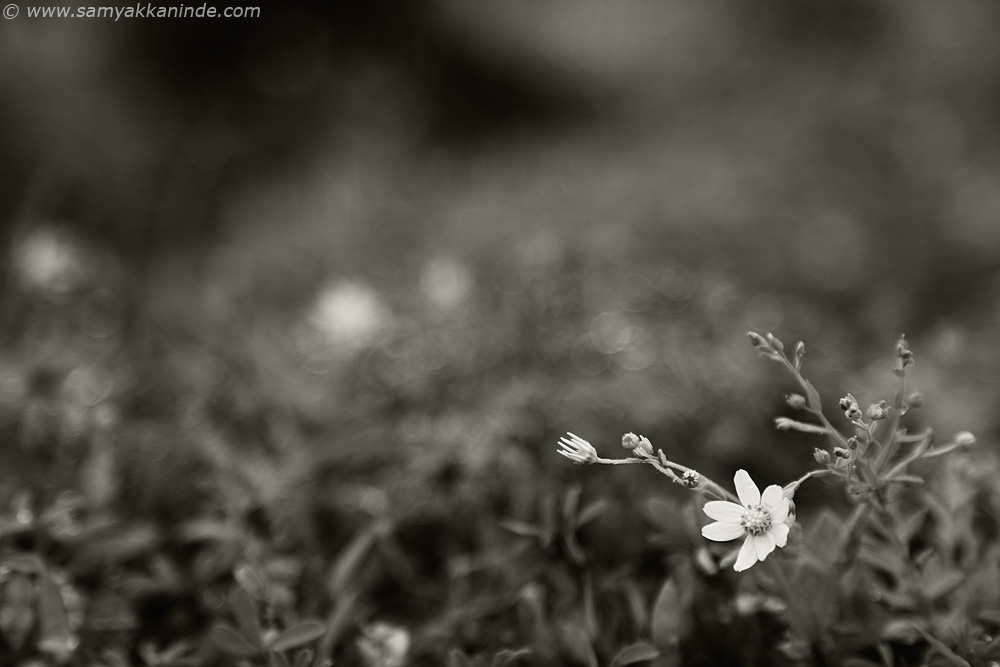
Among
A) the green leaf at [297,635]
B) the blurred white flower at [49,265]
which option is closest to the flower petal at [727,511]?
the green leaf at [297,635]

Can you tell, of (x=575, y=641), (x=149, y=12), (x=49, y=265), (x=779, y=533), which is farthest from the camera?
(x=149, y=12)

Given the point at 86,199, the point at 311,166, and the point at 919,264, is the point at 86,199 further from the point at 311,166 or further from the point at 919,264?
the point at 919,264

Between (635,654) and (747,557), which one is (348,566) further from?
(747,557)

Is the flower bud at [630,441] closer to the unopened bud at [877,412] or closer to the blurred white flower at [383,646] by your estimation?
the unopened bud at [877,412]

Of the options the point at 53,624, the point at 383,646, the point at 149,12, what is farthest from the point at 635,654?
the point at 149,12

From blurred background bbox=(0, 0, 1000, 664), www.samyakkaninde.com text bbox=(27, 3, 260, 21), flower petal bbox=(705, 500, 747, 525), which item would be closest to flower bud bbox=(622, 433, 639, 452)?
flower petal bbox=(705, 500, 747, 525)
